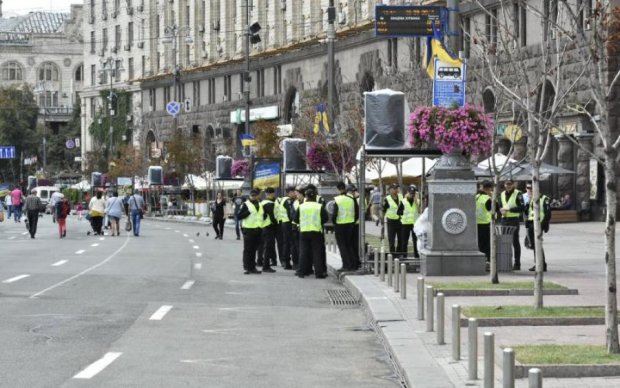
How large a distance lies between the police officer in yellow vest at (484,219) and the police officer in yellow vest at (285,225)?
5.12m

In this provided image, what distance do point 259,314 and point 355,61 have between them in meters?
53.9

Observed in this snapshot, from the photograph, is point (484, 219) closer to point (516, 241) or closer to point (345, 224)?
point (516, 241)

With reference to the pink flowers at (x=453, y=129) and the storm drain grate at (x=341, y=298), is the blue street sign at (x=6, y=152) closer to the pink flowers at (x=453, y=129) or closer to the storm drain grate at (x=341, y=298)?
the pink flowers at (x=453, y=129)

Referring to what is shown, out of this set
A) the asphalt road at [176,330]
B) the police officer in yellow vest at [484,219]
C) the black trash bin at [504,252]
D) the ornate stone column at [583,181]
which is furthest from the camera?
the ornate stone column at [583,181]

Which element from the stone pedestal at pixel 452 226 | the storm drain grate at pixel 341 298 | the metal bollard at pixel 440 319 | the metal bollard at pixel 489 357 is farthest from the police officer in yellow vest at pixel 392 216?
the metal bollard at pixel 489 357

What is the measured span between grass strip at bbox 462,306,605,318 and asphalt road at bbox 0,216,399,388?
127 centimetres

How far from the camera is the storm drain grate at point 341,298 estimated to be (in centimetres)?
2158

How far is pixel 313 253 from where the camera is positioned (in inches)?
1097

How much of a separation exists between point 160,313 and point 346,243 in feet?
30.3

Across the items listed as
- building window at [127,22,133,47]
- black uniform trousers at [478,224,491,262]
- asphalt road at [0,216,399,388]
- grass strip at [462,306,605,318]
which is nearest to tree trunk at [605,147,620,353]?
asphalt road at [0,216,399,388]

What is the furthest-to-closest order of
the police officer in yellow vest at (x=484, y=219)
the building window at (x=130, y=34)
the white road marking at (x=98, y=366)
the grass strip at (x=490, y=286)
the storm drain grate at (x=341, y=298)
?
1. the building window at (x=130, y=34)
2. the police officer in yellow vest at (x=484, y=219)
3. the storm drain grate at (x=341, y=298)
4. the grass strip at (x=490, y=286)
5. the white road marking at (x=98, y=366)

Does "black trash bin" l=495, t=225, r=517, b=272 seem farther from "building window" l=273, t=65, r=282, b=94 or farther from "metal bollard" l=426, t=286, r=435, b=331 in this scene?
"building window" l=273, t=65, r=282, b=94

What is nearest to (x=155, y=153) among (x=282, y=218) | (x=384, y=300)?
(x=282, y=218)

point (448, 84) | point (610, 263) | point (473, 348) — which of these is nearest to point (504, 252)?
point (448, 84)
